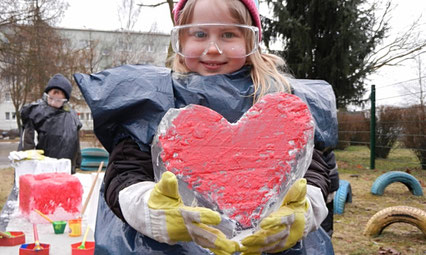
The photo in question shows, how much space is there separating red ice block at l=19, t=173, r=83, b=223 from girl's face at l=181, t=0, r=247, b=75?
12.6 feet

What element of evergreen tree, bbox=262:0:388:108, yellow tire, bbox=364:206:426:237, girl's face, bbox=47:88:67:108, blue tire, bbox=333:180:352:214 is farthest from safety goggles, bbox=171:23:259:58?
evergreen tree, bbox=262:0:388:108

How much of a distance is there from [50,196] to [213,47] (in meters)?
4.01

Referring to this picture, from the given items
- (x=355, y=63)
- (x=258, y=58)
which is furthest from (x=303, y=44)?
(x=258, y=58)

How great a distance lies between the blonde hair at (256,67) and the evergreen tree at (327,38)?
37.8 ft

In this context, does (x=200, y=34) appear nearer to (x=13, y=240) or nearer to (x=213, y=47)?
(x=213, y=47)

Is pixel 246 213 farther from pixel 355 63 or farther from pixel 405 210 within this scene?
pixel 355 63

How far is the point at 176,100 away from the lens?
5.32 ft

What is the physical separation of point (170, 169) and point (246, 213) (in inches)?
10.5

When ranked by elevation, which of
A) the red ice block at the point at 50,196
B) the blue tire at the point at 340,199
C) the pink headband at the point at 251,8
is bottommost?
the blue tire at the point at 340,199

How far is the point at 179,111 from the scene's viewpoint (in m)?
1.39

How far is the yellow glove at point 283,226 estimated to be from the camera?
1.15m

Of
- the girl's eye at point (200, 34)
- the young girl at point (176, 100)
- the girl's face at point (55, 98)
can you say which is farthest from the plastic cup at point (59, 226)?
the girl's eye at point (200, 34)

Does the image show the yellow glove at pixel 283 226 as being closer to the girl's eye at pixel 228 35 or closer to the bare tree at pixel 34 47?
the girl's eye at pixel 228 35

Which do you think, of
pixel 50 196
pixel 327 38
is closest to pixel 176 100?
pixel 50 196
